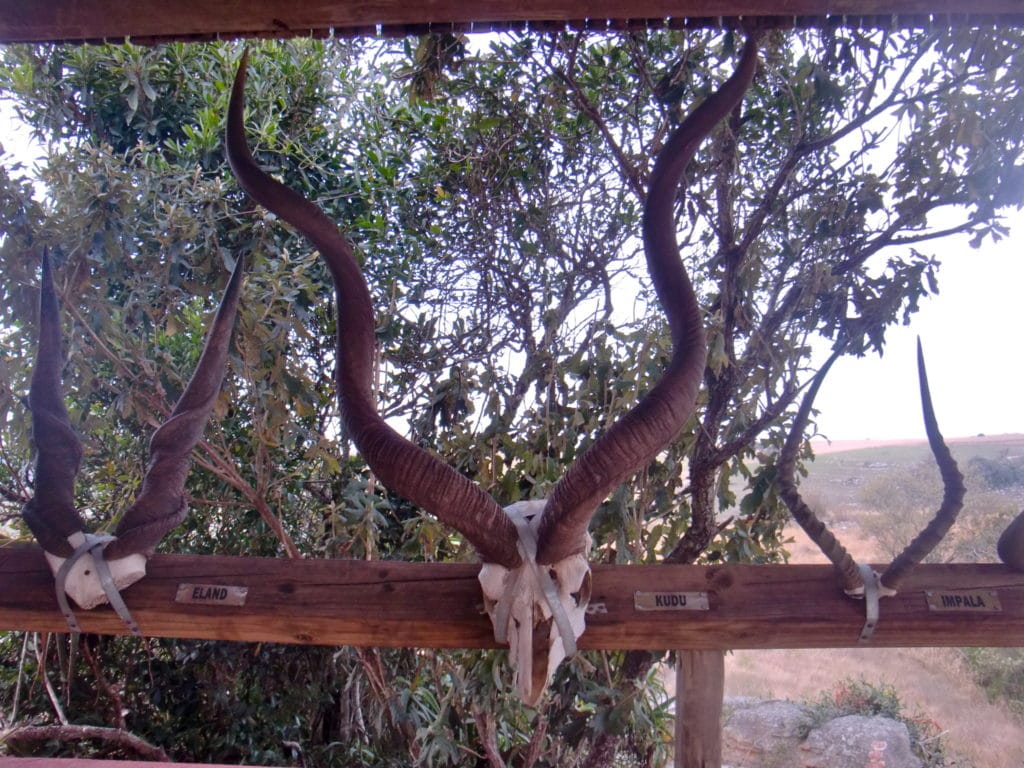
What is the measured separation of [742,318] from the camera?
391cm

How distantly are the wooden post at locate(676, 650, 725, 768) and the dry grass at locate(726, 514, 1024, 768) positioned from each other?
5045 mm

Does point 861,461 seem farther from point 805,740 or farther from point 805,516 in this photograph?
point 805,516

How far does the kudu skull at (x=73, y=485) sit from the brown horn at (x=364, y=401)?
1.30 feet

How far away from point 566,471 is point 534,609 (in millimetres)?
384

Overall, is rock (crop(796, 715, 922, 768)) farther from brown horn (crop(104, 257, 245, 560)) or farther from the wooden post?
brown horn (crop(104, 257, 245, 560))

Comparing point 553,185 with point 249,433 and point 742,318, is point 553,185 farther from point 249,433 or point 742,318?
point 249,433

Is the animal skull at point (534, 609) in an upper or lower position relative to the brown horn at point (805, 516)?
lower

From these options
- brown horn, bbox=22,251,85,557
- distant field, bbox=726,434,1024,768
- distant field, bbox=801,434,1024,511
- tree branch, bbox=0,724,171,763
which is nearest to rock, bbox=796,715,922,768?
distant field, bbox=726,434,1024,768

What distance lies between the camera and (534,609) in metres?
1.99

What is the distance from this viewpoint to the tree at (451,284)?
146 inches

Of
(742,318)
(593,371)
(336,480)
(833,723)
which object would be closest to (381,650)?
(336,480)

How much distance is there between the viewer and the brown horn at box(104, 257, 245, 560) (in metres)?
→ 2.23

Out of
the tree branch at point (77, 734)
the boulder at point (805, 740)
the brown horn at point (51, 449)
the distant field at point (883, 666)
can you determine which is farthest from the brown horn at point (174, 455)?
the boulder at point (805, 740)

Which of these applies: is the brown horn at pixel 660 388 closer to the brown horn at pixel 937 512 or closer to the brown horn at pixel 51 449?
the brown horn at pixel 937 512
